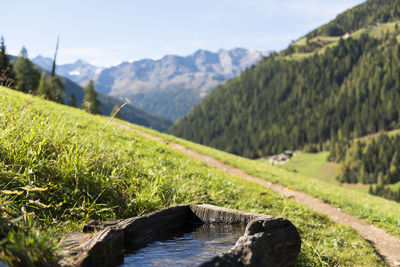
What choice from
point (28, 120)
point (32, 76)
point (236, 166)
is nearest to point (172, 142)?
point (236, 166)

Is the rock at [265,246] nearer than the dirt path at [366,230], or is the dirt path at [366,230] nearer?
the rock at [265,246]

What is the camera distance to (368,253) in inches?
416

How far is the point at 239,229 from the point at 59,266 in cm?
356

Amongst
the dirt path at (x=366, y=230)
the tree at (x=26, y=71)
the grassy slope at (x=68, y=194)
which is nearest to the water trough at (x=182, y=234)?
the grassy slope at (x=68, y=194)

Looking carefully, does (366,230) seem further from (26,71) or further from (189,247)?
(26,71)

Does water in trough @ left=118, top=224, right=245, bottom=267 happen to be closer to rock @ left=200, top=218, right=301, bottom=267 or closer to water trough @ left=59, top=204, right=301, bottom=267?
water trough @ left=59, top=204, right=301, bottom=267

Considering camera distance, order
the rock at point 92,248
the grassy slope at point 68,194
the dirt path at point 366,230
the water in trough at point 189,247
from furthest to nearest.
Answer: the dirt path at point 366,230 → the grassy slope at point 68,194 → the water in trough at point 189,247 → the rock at point 92,248

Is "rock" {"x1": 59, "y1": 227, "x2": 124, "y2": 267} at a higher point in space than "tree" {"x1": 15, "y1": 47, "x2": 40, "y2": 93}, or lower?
lower

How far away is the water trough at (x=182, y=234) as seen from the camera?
15.0 feet

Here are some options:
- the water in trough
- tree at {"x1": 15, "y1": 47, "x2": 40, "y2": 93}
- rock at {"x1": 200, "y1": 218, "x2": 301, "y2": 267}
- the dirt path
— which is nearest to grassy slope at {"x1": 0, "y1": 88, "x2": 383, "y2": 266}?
the dirt path

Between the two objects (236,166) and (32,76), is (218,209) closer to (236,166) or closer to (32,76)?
(236,166)

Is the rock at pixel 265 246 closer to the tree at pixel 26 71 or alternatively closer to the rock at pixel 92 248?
the rock at pixel 92 248

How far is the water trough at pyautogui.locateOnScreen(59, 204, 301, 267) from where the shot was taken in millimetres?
4586

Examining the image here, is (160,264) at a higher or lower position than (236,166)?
higher
